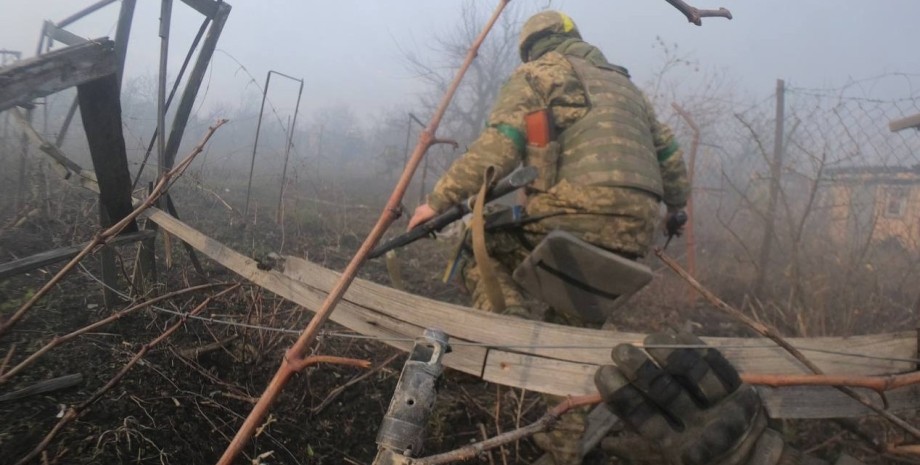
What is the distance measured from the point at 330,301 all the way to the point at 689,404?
0.98 m

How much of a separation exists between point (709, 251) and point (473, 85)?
18.6m

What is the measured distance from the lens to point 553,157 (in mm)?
2463

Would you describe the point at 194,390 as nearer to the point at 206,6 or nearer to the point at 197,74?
the point at 197,74

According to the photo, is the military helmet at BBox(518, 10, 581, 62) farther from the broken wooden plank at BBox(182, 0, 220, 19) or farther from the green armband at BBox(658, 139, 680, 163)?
the broken wooden plank at BBox(182, 0, 220, 19)

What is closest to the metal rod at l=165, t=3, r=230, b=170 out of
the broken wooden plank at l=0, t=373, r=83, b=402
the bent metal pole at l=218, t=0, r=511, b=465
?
the broken wooden plank at l=0, t=373, r=83, b=402

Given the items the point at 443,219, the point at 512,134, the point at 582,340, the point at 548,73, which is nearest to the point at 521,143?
the point at 512,134

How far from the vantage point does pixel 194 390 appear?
2.03m

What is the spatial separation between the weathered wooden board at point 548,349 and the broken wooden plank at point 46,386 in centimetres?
95

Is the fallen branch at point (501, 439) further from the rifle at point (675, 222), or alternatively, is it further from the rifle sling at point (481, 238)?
the rifle at point (675, 222)

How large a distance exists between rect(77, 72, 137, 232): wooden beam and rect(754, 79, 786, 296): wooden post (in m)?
4.95

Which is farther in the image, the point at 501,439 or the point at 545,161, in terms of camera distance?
the point at 545,161

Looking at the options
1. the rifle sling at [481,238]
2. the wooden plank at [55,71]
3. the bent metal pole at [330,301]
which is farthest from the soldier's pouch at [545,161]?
the wooden plank at [55,71]

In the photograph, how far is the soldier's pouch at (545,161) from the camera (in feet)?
8.04

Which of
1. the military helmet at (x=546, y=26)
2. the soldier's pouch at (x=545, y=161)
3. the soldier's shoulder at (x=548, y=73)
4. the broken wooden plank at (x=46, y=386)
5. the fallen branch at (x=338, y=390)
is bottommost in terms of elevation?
the fallen branch at (x=338, y=390)
